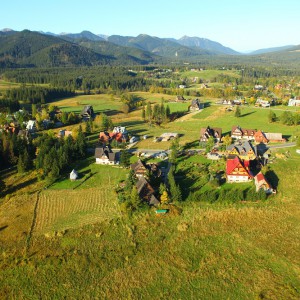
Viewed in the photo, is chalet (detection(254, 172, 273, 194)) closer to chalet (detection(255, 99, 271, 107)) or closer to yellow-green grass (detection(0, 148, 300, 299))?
yellow-green grass (detection(0, 148, 300, 299))

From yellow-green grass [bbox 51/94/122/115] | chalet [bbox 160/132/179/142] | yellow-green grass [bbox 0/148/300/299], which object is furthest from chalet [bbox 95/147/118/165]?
yellow-green grass [bbox 51/94/122/115]

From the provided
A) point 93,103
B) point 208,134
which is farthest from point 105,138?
point 93,103

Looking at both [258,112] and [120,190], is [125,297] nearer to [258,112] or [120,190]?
[120,190]

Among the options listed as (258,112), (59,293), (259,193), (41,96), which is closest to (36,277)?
(59,293)

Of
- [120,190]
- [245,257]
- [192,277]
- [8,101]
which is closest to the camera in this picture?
[192,277]

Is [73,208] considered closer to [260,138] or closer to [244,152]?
[244,152]

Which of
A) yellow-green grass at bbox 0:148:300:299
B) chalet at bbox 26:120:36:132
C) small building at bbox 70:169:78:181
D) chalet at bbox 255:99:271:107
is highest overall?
chalet at bbox 255:99:271:107

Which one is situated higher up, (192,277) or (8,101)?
(8,101)
